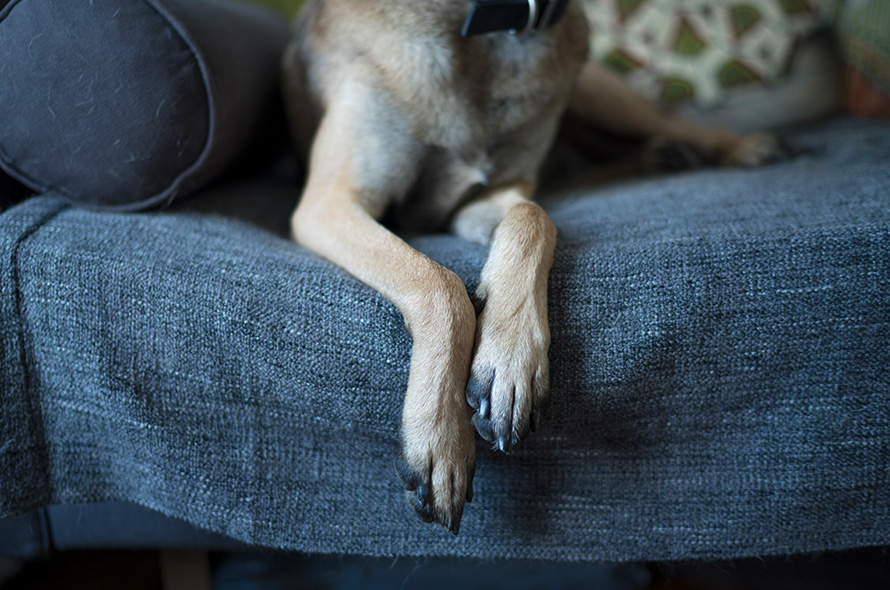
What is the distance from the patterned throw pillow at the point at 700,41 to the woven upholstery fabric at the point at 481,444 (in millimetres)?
1187

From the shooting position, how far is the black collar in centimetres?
100

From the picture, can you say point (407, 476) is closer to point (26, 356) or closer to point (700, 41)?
point (26, 356)

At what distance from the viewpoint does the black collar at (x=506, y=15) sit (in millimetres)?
1004

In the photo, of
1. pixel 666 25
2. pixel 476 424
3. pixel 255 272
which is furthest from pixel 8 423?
pixel 666 25

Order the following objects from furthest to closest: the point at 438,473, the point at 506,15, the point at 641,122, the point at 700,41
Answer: the point at 700,41 < the point at 641,122 < the point at 506,15 < the point at 438,473

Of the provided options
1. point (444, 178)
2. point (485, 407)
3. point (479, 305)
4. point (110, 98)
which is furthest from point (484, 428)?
point (110, 98)

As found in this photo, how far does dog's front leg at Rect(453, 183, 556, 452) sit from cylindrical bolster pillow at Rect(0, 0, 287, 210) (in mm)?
543

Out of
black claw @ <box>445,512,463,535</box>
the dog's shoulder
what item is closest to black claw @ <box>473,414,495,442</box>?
black claw @ <box>445,512,463,535</box>

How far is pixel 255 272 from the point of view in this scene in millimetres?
783

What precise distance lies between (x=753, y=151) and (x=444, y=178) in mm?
902

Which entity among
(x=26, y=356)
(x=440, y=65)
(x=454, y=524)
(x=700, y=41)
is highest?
(x=440, y=65)

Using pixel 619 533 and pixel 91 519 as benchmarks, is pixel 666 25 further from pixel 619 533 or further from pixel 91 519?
pixel 91 519

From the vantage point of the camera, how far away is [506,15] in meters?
1.03

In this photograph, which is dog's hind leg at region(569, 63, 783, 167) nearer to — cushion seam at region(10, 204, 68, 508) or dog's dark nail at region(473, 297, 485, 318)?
dog's dark nail at region(473, 297, 485, 318)
